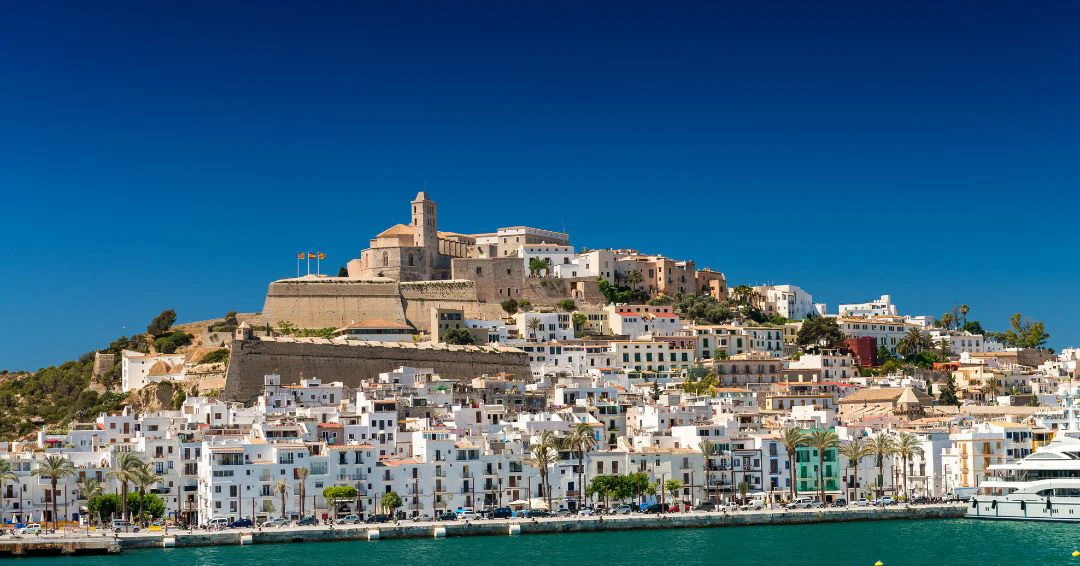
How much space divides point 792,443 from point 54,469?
29.7 m

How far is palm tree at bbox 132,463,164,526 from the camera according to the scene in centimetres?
5803

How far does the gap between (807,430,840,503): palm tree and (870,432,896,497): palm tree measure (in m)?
1.70

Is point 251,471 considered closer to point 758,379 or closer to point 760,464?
point 760,464

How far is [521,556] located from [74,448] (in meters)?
23.7

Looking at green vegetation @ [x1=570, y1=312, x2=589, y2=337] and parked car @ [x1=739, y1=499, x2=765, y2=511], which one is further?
green vegetation @ [x1=570, y1=312, x2=589, y2=337]

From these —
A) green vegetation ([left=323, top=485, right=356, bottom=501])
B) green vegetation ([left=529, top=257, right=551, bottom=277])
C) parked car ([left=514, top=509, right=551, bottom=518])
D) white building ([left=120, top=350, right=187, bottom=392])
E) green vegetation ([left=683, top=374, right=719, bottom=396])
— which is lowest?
parked car ([left=514, top=509, right=551, bottom=518])

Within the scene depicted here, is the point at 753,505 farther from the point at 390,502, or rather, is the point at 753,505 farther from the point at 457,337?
the point at 457,337

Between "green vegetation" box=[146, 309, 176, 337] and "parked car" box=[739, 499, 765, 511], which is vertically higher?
"green vegetation" box=[146, 309, 176, 337]

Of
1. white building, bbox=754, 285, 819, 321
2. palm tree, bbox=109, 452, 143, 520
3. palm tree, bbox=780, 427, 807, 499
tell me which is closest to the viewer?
palm tree, bbox=109, 452, 143, 520

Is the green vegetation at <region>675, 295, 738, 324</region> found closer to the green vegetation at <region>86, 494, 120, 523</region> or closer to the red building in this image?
the red building

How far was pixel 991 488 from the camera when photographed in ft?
203

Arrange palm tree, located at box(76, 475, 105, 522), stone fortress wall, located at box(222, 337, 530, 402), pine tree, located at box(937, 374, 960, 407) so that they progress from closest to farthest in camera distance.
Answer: palm tree, located at box(76, 475, 105, 522) < stone fortress wall, located at box(222, 337, 530, 402) < pine tree, located at box(937, 374, 960, 407)

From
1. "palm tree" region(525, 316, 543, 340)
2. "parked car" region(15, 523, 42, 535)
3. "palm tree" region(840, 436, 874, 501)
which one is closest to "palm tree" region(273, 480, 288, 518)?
"parked car" region(15, 523, 42, 535)

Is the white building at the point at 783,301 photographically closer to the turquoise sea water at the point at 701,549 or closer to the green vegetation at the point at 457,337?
the green vegetation at the point at 457,337
